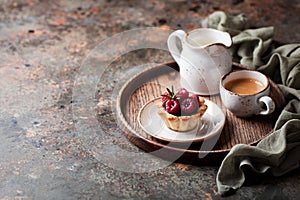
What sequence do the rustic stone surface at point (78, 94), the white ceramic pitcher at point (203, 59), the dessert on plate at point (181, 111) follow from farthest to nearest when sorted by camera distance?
the white ceramic pitcher at point (203, 59)
the dessert on plate at point (181, 111)
the rustic stone surface at point (78, 94)

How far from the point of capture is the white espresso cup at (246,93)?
1303 mm

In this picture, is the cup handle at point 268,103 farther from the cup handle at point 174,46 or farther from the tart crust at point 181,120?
the cup handle at point 174,46

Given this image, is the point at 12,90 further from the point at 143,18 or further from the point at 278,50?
the point at 278,50

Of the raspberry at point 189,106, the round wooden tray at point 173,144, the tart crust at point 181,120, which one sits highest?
the raspberry at point 189,106

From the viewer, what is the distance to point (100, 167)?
3.95 ft

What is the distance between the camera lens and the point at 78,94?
145cm

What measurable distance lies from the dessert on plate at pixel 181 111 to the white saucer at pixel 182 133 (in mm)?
14

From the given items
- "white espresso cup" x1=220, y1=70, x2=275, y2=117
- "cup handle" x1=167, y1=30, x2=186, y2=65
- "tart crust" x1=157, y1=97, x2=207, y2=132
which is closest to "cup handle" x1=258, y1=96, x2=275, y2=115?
"white espresso cup" x1=220, y1=70, x2=275, y2=117

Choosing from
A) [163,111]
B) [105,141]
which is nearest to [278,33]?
[163,111]

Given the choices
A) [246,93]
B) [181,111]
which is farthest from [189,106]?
[246,93]

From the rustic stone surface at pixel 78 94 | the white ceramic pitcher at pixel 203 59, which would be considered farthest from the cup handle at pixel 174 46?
the rustic stone surface at pixel 78 94

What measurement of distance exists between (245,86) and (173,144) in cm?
26

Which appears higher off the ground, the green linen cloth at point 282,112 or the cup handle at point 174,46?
the cup handle at point 174,46

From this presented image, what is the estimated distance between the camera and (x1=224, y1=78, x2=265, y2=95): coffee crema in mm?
1350
